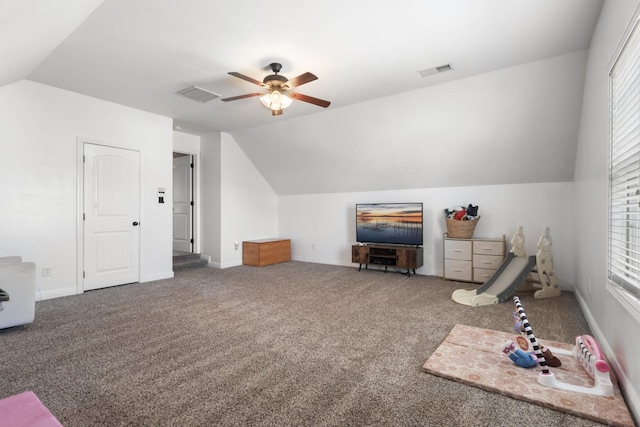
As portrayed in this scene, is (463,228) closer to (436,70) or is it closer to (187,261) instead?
(436,70)

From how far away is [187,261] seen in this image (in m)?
6.15

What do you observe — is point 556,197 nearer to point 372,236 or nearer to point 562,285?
point 562,285

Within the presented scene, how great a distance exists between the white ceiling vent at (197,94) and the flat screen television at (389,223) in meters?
3.08

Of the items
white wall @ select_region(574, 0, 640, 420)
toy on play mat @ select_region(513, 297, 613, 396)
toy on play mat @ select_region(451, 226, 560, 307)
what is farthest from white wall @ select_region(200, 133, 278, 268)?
white wall @ select_region(574, 0, 640, 420)

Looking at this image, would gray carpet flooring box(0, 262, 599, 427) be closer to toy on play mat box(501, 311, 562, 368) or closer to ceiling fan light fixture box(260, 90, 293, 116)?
toy on play mat box(501, 311, 562, 368)

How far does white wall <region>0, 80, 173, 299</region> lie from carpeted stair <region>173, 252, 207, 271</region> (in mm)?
1757

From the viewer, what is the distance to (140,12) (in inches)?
98.7

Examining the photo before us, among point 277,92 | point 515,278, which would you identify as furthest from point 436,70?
point 515,278

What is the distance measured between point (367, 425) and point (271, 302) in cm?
236

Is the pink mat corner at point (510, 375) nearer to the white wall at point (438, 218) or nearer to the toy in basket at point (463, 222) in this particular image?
the toy in basket at point (463, 222)

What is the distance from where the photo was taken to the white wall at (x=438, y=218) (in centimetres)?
457

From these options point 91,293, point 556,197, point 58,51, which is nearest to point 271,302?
point 91,293

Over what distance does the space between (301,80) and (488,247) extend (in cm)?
356

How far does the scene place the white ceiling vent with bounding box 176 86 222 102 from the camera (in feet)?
13.1
